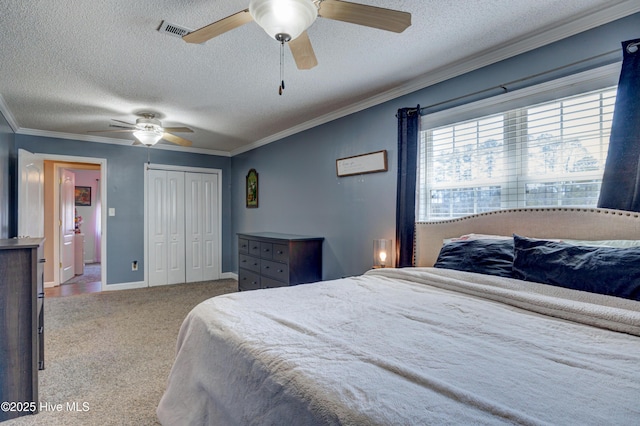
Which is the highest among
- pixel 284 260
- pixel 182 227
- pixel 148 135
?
pixel 148 135

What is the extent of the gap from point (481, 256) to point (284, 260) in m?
2.39

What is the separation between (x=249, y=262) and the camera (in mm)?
4746

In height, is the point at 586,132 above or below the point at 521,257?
above

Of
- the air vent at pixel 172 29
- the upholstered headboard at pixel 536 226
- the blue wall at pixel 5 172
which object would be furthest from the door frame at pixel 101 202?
the upholstered headboard at pixel 536 226

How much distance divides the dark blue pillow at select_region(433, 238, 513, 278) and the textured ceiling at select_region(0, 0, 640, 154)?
1.42 metres

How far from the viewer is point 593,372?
2.97 ft

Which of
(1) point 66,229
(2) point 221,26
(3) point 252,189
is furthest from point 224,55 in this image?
(1) point 66,229

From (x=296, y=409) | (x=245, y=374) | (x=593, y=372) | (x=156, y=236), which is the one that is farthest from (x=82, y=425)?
(x=156, y=236)

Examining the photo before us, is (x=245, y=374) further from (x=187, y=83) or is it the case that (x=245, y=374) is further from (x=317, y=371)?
(x=187, y=83)

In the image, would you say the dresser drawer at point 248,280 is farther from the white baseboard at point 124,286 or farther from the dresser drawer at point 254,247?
the white baseboard at point 124,286

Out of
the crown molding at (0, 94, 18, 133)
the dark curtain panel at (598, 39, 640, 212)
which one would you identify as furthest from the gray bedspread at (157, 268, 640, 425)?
the crown molding at (0, 94, 18, 133)

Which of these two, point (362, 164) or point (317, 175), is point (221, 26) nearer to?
point (362, 164)

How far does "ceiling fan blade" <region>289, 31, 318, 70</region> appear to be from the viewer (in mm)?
1797

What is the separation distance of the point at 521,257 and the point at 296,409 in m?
1.54
